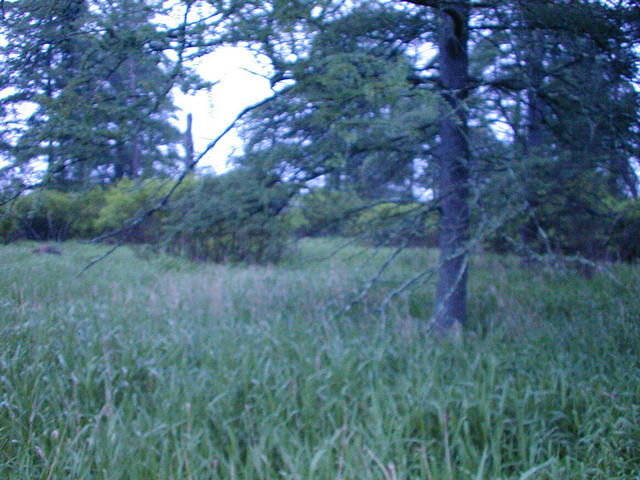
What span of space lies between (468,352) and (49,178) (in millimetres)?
3758

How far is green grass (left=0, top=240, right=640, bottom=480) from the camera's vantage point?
122 inches

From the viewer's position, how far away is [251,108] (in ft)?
13.1

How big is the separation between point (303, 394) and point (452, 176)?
3.19 metres

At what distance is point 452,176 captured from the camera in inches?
234

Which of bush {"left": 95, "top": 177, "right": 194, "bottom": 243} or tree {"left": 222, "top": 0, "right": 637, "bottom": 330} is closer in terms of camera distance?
bush {"left": 95, "top": 177, "right": 194, "bottom": 243}

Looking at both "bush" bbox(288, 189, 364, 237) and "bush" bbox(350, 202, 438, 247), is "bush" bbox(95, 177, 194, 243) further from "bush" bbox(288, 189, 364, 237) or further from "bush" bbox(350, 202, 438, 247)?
"bush" bbox(350, 202, 438, 247)

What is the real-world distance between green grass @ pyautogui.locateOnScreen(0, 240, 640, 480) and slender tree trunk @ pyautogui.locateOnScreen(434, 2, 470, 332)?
0.55 metres

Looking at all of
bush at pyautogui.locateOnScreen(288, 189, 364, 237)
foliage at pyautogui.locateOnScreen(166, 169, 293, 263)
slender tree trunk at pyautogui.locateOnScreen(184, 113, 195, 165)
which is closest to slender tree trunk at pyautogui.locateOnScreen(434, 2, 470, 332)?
bush at pyautogui.locateOnScreen(288, 189, 364, 237)

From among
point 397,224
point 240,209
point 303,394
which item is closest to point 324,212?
point 397,224

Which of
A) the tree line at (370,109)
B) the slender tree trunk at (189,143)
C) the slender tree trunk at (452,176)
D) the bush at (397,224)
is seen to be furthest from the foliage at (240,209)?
the slender tree trunk at (452,176)

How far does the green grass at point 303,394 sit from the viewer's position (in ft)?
10.2

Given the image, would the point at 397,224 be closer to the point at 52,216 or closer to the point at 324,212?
the point at 324,212

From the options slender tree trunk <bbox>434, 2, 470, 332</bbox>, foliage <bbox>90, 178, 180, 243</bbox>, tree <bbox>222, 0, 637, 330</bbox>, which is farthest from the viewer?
slender tree trunk <bbox>434, 2, 470, 332</bbox>

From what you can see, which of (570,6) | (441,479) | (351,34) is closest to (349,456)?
(441,479)
